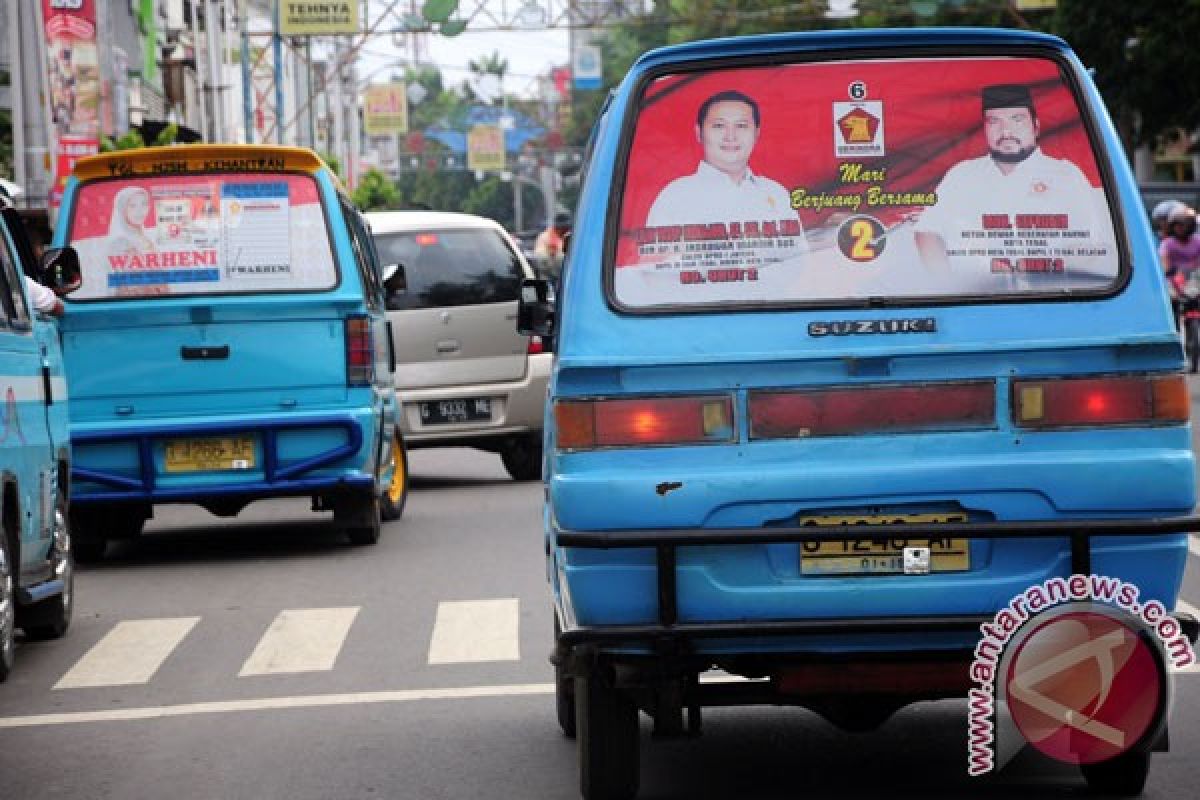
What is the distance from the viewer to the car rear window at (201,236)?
14.1 metres

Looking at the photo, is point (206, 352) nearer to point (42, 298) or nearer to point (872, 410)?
point (42, 298)

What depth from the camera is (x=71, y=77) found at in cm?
2484

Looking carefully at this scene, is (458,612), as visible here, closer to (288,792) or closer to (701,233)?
(288,792)

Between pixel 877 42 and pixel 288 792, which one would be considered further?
pixel 288 792

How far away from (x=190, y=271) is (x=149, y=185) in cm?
56

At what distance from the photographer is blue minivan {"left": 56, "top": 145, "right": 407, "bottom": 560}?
1401cm

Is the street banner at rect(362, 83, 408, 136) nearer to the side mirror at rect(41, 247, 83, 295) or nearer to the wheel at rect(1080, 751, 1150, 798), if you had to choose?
the side mirror at rect(41, 247, 83, 295)

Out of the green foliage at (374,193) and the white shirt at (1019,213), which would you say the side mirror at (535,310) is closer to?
the white shirt at (1019,213)

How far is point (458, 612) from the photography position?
11.5 metres

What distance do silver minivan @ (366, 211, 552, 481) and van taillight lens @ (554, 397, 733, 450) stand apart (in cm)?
1238

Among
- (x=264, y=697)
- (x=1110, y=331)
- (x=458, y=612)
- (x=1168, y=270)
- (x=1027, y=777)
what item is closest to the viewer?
(x=1110, y=331)

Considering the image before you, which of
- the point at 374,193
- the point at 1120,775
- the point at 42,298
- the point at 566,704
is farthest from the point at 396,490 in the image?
the point at 374,193

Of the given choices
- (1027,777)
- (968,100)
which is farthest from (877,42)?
(1027,777)

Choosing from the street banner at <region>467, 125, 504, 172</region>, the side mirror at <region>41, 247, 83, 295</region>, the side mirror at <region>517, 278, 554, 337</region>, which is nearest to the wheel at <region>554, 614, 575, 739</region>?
the side mirror at <region>517, 278, 554, 337</region>
